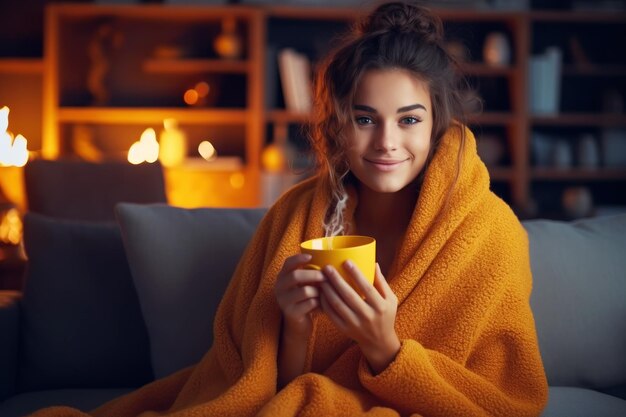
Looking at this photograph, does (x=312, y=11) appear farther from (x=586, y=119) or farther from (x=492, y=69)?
(x=586, y=119)

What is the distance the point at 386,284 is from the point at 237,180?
313cm

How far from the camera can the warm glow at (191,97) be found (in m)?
4.34

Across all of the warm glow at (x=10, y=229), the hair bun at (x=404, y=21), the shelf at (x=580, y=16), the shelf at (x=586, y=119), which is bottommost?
the warm glow at (x=10, y=229)

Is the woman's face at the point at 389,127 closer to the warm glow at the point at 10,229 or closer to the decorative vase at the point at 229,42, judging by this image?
the warm glow at the point at 10,229

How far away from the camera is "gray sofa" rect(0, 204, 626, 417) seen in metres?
1.49

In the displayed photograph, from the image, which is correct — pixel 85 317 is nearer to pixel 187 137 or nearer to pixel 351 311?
pixel 351 311

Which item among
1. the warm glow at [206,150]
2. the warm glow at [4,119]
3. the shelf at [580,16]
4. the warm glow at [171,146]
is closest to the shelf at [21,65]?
the warm glow at [4,119]

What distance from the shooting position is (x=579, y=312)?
149 cm

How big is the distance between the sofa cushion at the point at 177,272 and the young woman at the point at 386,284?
110 mm

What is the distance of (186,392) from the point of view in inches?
54.2

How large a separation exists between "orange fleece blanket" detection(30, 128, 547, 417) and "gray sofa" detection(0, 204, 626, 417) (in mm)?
140

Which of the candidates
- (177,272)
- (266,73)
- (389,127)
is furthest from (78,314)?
(266,73)

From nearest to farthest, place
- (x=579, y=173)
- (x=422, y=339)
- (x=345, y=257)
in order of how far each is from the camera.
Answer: (x=345, y=257)
(x=422, y=339)
(x=579, y=173)

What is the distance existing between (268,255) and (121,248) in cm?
45
